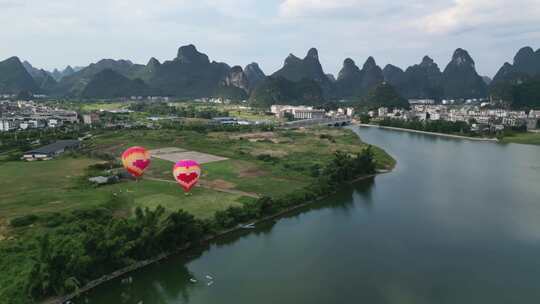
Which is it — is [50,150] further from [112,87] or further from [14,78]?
[14,78]

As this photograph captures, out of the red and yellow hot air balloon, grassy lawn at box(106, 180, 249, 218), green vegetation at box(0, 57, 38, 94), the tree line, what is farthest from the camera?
green vegetation at box(0, 57, 38, 94)

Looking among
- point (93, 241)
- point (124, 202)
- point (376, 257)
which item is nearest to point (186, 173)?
point (124, 202)

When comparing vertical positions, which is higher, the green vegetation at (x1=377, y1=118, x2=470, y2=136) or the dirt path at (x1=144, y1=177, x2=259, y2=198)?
the green vegetation at (x1=377, y1=118, x2=470, y2=136)

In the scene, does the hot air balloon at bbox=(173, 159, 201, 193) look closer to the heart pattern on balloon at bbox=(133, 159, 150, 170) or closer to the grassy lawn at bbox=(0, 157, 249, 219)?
the grassy lawn at bbox=(0, 157, 249, 219)

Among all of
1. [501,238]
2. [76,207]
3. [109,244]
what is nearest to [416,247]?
[501,238]

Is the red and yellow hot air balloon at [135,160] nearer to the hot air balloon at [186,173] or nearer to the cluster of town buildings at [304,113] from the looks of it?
the hot air balloon at [186,173]

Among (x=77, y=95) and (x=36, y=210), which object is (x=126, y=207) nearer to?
(x=36, y=210)

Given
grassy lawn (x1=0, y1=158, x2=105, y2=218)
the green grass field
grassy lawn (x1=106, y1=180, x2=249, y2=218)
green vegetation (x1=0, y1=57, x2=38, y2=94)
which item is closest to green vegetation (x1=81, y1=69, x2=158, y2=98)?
green vegetation (x1=0, y1=57, x2=38, y2=94)
